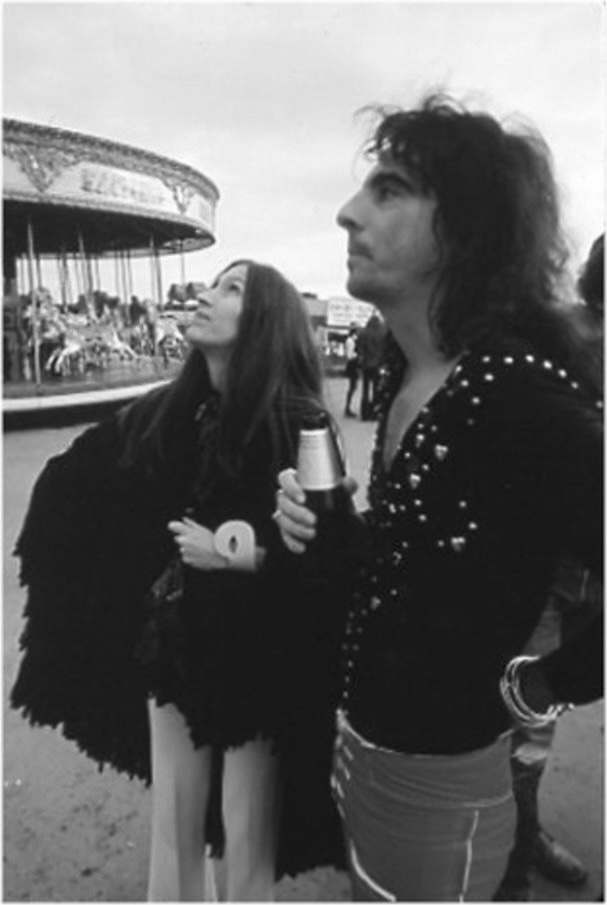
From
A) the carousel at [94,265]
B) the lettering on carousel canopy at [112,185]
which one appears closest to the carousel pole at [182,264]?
the carousel at [94,265]

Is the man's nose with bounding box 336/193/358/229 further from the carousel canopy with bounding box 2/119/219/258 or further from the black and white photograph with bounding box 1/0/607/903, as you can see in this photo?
the carousel canopy with bounding box 2/119/219/258

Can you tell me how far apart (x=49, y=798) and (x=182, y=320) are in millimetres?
1145

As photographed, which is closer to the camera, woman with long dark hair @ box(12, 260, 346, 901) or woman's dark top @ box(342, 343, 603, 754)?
woman's dark top @ box(342, 343, 603, 754)

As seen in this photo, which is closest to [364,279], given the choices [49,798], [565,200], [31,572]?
[565,200]

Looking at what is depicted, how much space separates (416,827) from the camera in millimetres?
642

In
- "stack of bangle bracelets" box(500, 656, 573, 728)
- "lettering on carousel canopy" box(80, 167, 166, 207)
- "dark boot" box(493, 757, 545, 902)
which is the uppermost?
"lettering on carousel canopy" box(80, 167, 166, 207)

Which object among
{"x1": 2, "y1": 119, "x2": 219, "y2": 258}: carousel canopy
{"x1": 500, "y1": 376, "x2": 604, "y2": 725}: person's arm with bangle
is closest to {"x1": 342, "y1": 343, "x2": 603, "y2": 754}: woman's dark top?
{"x1": 500, "y1": 376, "x2": 604, "y2": 725}: person's arm with bangle

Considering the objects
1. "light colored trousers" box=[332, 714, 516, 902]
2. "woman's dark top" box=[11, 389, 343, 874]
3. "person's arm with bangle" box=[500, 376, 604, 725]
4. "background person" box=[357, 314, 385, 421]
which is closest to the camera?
"person's arm with bangle" box=[500, 376, 604, 725]

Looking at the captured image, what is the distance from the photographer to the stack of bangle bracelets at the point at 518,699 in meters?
0.62

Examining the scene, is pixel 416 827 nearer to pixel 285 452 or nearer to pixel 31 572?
pixel 285 452

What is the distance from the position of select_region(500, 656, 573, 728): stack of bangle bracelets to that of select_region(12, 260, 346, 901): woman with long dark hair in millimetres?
269

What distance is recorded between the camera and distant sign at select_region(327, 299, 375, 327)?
99cm

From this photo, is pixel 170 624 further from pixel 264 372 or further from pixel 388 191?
pixel 388 191

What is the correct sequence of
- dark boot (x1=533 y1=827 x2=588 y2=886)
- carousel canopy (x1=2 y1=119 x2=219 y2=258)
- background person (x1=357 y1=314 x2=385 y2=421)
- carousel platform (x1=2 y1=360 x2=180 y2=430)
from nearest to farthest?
1. background person (x1=357 y1=314 x2=385 y2=421)
2. dark boot (x1=533 y1=827 x2=588 y2=886)
3. carousel platform (x1=2 y1=360 x2=180 y2=430)
4. carousel canopy (x1=2 y1=119 x2=219 y2=258)
